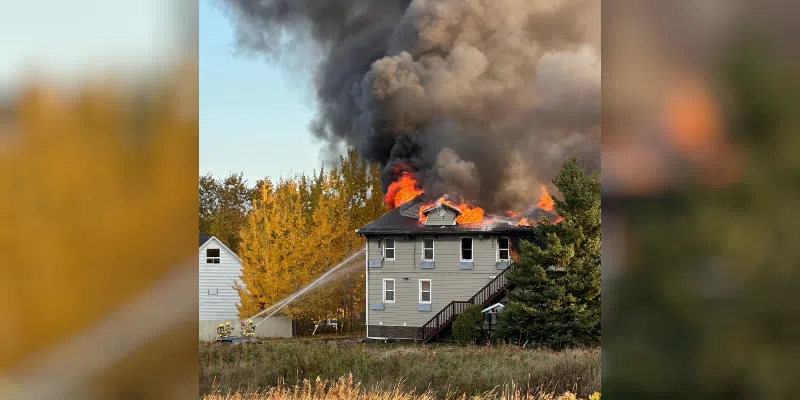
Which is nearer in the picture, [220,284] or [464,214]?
[464,214]

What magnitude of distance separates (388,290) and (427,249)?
5.88 feet

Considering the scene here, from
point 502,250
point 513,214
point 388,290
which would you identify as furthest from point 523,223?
point 388,290

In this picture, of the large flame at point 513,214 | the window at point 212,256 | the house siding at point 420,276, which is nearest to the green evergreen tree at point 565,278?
the house siding at point 420,276

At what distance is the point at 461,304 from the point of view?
22.2 meters

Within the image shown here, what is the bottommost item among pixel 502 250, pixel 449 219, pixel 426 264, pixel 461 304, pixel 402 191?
pixel 461 304

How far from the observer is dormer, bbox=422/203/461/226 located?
2389 cm

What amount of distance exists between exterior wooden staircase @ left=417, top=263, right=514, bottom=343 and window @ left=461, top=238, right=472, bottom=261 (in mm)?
1308

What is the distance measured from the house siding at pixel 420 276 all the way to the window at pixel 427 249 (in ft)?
0.40

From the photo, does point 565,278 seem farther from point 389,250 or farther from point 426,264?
point 389,250

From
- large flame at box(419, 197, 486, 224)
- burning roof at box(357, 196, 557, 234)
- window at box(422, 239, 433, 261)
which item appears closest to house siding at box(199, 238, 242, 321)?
burning roof at box(357, 196, 557, 234)
